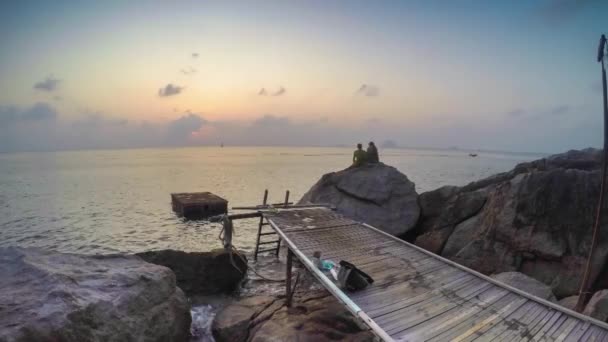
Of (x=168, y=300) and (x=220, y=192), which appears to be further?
(x=220, y=192)

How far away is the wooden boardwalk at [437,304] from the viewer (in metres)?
6.04

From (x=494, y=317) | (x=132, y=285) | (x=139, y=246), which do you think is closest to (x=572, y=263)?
(x=494, y=317)

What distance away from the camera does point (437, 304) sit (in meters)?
7.11

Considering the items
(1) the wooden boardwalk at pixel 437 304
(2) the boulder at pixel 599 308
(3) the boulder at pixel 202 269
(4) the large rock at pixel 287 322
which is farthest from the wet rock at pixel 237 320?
(2) the boulder at pixel 599 308

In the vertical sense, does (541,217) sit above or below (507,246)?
above

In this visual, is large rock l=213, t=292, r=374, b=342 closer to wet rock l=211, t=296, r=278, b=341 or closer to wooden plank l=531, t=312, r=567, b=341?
wet rock l=211, t=296, r=278, b=341

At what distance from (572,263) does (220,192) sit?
4172cm

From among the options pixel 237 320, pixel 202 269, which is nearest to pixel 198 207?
pixel 202 269

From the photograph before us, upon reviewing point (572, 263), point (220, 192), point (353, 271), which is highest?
point (353, 271)

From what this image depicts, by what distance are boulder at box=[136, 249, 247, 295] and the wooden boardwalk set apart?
433 cm

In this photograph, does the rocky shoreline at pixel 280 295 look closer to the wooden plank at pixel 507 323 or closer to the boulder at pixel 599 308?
the boulder at pixel 599 308

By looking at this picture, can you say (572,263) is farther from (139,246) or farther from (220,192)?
(220,192)

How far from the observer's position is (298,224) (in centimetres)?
1346

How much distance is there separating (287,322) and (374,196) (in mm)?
11700
